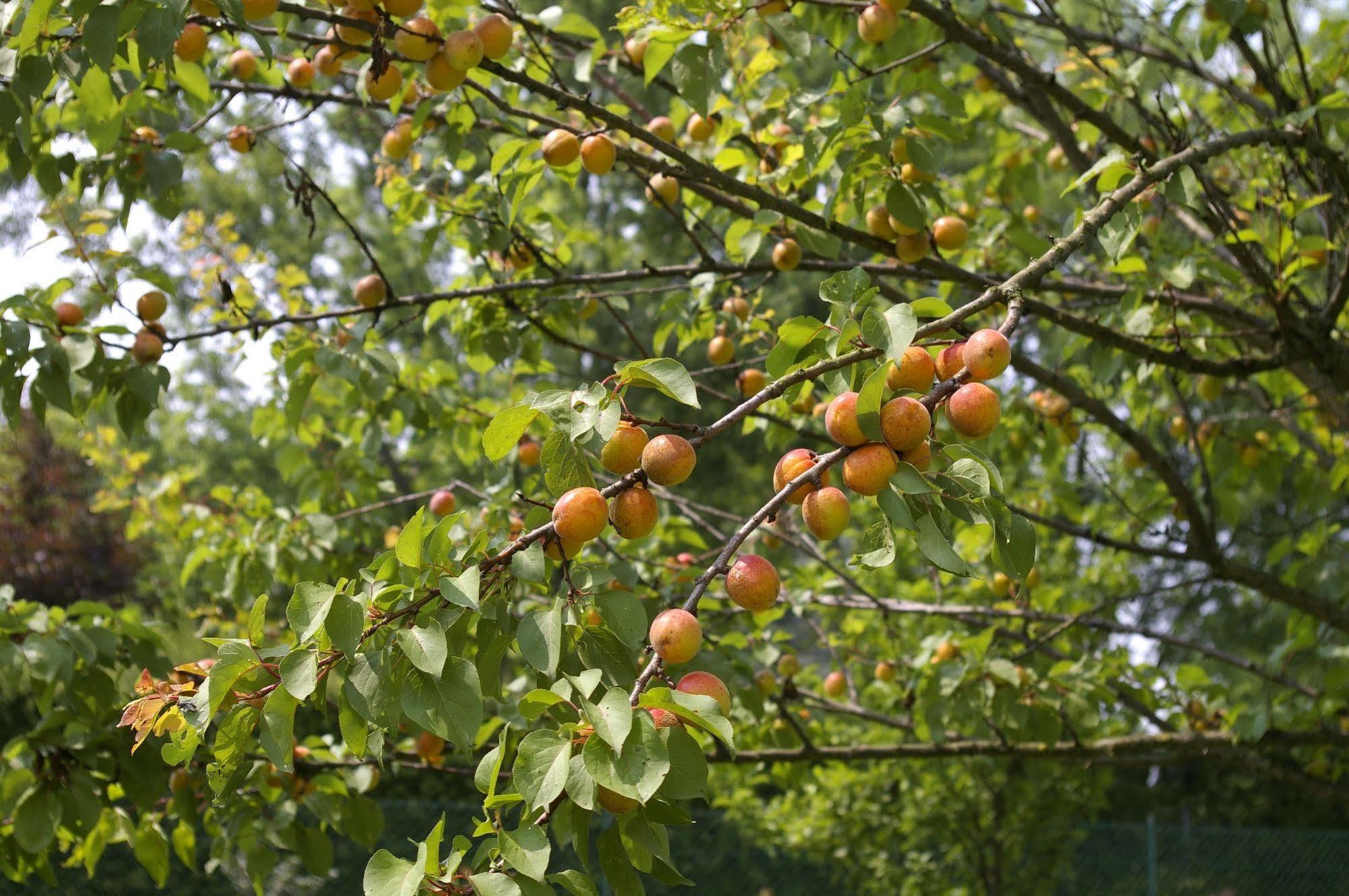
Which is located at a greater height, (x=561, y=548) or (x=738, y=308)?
(x=738, y=308)

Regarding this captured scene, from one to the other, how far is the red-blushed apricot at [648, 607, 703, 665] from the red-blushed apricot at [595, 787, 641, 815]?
0.49ft

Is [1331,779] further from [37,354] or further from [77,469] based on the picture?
[77,469]

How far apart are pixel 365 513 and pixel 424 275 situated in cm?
118

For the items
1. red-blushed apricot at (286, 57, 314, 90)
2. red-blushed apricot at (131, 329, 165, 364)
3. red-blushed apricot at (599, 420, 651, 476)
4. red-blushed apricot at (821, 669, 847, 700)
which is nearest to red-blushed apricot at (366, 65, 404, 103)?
red-blushed apricot at (286, 57, 314, 90)

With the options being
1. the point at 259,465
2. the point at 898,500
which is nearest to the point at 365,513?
the point at 898,500

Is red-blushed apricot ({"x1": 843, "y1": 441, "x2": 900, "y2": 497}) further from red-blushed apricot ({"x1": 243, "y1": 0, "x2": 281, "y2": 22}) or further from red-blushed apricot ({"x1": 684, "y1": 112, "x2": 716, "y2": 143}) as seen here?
red-blushed apricot ({"x1": 684, "y1": 112, "x2": 716, "y2": 143})

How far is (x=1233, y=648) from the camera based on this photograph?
10.9m

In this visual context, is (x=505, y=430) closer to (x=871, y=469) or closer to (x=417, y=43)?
(x=871, y=469)

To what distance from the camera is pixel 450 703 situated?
1.14 m

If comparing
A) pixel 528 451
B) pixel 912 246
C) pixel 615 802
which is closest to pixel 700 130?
pixel 912 246

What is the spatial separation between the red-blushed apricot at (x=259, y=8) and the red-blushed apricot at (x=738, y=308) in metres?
1.57

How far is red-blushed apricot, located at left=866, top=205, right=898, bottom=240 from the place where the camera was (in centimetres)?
235

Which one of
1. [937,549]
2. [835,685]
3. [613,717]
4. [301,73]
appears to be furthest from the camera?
[835,685]

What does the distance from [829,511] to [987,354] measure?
259mm
